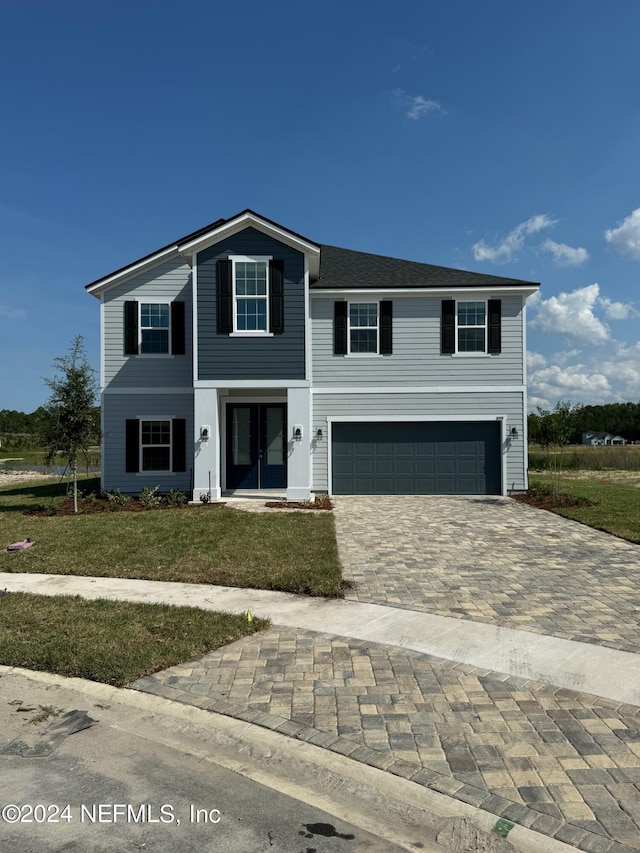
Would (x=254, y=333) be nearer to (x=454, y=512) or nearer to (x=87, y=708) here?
(x=454, y=512)

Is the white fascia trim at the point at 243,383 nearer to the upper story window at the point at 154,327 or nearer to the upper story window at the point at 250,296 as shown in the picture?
the upper story window at the point at 250,296

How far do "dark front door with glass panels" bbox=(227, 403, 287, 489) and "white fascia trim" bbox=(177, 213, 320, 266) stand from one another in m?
4.60

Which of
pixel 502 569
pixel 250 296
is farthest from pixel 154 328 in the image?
pixel 502 569

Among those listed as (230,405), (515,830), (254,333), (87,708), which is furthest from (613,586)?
(230,405)

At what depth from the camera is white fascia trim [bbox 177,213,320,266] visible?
15.7 meters

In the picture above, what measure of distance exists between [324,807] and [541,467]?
101 feet

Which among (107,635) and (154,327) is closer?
(107,635)

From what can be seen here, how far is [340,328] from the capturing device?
17906 millimetres

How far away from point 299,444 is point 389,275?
6284 mm

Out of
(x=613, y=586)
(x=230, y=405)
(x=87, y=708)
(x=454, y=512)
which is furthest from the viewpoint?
(x=230, y=405)

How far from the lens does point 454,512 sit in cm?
1425

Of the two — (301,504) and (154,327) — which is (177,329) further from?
(301,504)

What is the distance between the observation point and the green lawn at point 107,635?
5.17 m

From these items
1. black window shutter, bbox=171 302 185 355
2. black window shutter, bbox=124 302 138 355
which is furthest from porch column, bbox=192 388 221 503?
black window shutter, bbox=124 302 138 355
